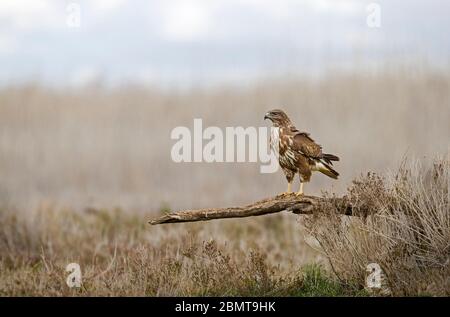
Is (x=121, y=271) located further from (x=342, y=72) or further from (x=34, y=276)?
(x=342, y=72)

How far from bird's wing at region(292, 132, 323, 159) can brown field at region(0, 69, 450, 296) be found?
0.61 m

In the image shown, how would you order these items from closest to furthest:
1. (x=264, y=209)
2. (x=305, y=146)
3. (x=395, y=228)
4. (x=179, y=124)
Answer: (x=305, y=146)
(x=264, y=209)
(x=395, y=228)
(x=179, y=124)

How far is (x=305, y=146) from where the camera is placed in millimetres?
7648

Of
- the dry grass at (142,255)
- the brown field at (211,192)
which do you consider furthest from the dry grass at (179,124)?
the dry grass at (142,255)

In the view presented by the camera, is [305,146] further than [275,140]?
No

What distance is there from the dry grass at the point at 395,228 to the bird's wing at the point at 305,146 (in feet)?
1.79

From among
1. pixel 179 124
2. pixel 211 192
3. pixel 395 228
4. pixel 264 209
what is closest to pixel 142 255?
pixel 264 209

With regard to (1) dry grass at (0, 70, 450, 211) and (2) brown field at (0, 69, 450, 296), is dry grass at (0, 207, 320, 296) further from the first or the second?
(1) dry grass at (0, 70, 450, 211)

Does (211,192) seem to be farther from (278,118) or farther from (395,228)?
(278,118)

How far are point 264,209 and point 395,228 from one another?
1285mm

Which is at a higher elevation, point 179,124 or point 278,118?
point 179,124

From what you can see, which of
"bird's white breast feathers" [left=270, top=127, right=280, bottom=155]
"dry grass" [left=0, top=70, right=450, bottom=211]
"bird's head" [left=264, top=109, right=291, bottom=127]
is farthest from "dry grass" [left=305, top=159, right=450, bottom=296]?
"dry grass" [left=0, top=70, right=450, bottom=211]

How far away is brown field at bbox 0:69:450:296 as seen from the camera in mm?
7953
